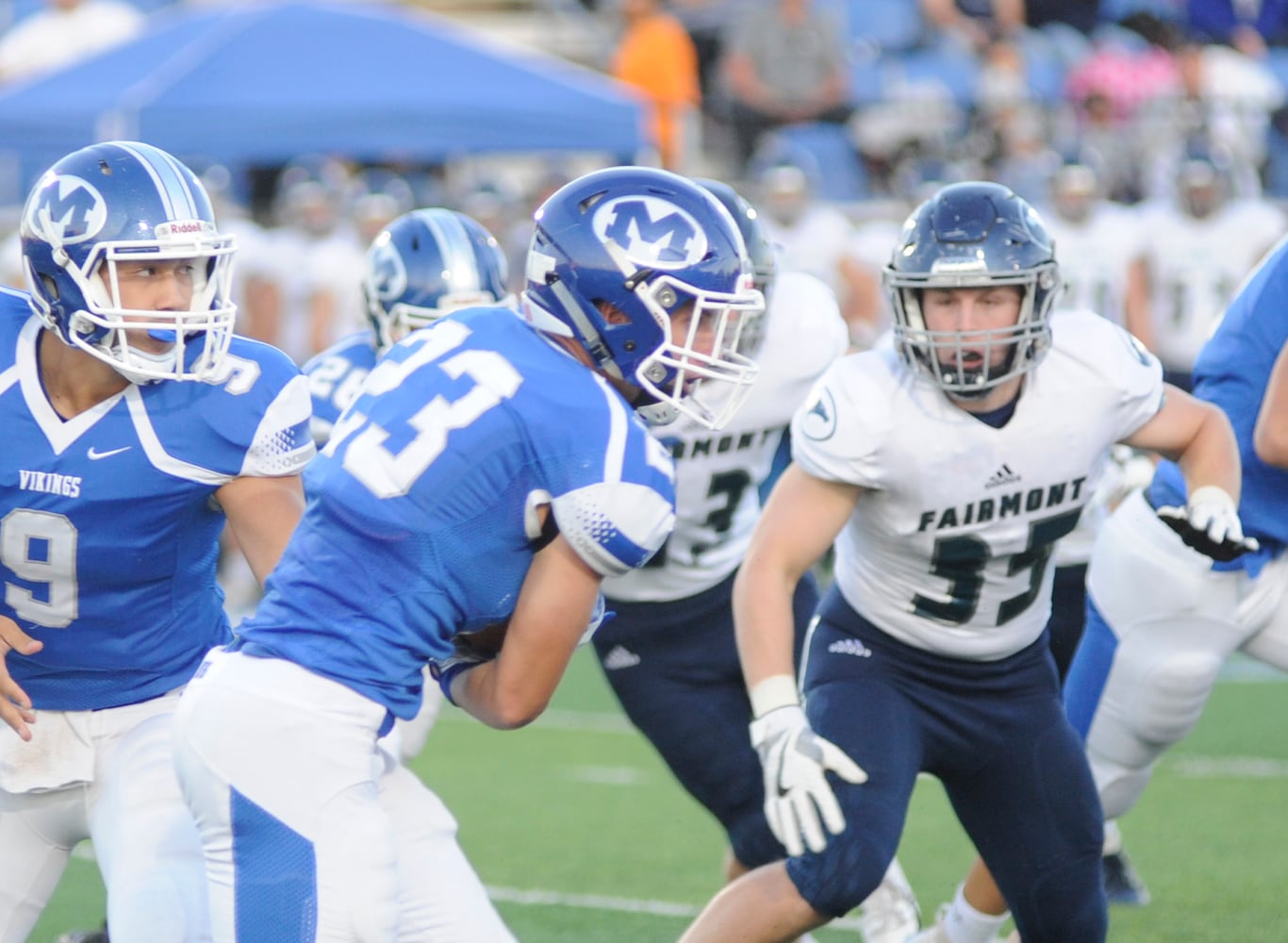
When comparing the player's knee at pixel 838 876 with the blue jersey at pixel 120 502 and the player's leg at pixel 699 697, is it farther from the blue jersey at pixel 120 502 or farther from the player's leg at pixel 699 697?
the blue jersey at pixel 120 502

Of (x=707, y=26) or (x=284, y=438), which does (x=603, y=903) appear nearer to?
(x=284, y=438)

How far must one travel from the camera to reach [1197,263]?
9.34 meters

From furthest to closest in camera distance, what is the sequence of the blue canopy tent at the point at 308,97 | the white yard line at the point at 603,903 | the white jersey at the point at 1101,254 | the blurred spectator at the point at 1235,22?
1. the blurred spectator at the point at 1235,22
2. the blue canopy tent at the point at 308,97
3. the white jersey at the point at 1101,254
4. the white yard line at the point at 603,903

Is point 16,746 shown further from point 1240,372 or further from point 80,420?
point 1240,372

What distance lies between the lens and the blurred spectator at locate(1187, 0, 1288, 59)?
474 inches

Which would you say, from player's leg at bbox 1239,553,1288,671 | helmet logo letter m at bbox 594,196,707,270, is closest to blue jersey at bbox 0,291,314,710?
helmet logo letter m at bbox 594,196,707,270

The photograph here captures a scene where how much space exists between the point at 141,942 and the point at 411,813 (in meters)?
0.45

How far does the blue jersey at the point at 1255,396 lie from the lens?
14.0 ft

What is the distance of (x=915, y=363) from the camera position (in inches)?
141

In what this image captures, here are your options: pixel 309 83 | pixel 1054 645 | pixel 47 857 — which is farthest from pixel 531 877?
pixel 309 83

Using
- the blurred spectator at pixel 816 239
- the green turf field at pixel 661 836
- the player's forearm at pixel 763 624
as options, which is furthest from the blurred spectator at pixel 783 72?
the player's forearm at pixel 763 624

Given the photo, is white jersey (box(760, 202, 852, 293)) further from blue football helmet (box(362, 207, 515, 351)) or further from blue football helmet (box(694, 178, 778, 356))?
blue football helmet (box(694, 178, 778, 356))

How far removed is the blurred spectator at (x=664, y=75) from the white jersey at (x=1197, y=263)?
121 inches

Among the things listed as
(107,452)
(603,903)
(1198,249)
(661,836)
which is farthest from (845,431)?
(1198,249)
